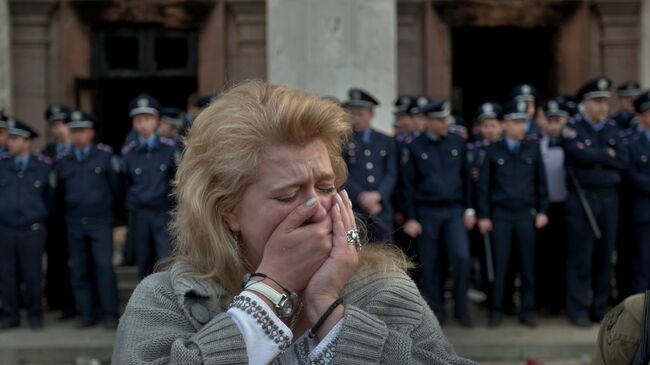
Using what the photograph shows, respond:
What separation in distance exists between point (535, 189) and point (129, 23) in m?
6.11

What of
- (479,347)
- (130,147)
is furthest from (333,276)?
(130,147)

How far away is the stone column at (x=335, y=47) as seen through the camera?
10.3m

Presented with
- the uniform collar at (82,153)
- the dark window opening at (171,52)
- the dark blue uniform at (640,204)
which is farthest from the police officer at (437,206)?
the dark window opening at (171,52)

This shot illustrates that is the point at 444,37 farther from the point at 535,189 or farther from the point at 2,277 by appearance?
the point at 2,277

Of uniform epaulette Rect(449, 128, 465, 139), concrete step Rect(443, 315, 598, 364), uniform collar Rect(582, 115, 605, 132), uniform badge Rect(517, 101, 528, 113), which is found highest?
uniform badge Rect(517, 101, 528, 113)

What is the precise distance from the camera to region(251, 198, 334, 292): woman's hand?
2223 millimetres

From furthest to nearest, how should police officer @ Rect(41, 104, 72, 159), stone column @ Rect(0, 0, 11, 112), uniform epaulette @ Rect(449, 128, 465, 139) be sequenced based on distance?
stone column @ Rect(0, 0, 11, 112), police officer @ Rect(41, 104, 72, 159), uniform epaulette @ Rect(449, 128, 465, 139)

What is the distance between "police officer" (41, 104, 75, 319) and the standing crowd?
30 centimetres

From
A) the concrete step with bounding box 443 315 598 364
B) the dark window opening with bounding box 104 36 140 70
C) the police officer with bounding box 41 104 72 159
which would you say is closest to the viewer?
the concrete step with bounding box 443 315 598 364

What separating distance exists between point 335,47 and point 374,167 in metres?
2.12

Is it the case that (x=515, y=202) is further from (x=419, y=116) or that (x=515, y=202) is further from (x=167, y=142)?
(x=167, y=142)

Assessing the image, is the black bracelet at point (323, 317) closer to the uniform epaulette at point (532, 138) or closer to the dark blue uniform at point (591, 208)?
the dark blue uniform at point (591, 208)

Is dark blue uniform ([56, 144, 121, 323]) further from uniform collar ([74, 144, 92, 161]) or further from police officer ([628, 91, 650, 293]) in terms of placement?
police officer ([628, 91, 650, 293])

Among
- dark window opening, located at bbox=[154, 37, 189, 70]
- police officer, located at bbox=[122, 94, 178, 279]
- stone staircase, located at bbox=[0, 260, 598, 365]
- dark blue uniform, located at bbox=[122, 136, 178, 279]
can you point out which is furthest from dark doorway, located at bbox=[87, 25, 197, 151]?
stone staircase, located at bbox=[0, 260, 598, 365]
